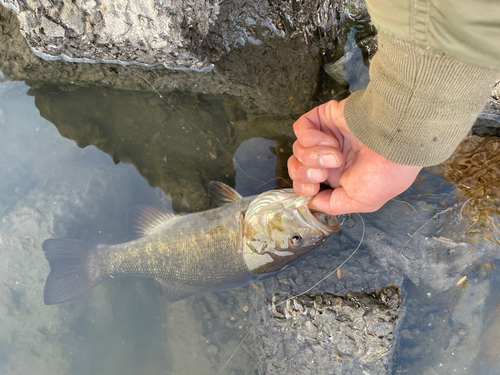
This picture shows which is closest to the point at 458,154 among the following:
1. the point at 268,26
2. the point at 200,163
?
the point at 268,26

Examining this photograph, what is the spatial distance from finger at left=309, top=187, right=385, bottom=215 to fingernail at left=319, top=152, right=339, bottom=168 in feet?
1.00

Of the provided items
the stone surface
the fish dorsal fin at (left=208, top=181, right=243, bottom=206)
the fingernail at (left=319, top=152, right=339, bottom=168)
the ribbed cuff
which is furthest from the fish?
the stone surface

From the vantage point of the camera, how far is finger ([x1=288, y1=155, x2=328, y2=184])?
245 centimetres

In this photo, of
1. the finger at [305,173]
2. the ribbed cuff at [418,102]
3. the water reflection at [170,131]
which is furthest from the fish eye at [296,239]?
the ribbed cuff at [418,102]

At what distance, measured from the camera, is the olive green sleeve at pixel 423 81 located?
1.49 metres

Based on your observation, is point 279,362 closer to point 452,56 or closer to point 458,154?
point 458,154

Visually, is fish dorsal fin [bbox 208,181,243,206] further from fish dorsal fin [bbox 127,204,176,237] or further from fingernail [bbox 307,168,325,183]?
fingernail [bbox 307,168,325,183]

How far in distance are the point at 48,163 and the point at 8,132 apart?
572 mm

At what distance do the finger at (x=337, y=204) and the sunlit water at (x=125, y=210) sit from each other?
777 millimetres

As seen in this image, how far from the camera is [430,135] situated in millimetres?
1849

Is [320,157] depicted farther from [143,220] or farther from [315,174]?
[143,220]

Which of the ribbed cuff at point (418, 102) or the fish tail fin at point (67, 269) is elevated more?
the ribbed cuff at point (418, 102)

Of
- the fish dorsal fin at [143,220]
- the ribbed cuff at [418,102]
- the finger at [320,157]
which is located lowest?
the fish dorsal fin at [143,220]

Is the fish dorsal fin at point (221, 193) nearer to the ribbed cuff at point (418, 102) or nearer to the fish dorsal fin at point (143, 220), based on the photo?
the fish dorsal fin at point (143, 220)
